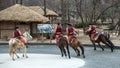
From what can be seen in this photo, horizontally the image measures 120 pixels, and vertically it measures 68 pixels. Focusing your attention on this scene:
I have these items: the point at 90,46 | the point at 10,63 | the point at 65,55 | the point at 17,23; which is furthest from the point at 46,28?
the point at 10,63

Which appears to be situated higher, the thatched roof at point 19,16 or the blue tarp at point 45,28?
the thatched roof at point 19,16

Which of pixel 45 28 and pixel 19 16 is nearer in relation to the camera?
pixel 45 28

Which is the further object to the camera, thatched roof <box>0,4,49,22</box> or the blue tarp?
the blue tarp

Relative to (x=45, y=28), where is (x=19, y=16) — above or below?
above

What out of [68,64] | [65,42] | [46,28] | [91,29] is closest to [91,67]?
[68,64]

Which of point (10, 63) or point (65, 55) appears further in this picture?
point (65, 55)

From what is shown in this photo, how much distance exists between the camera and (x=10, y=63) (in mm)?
16266

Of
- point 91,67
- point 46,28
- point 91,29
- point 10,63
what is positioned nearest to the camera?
point 91,67

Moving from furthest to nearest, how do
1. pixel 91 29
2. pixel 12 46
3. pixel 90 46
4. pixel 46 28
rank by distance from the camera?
pixel 46 28 → pixel 90 46 → pixel 91 29 → pixel 12 46

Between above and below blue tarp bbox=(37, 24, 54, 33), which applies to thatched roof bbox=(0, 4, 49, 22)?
above

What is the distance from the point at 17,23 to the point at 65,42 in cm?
1571

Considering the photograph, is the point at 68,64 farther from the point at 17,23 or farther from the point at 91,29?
the point at 17,23

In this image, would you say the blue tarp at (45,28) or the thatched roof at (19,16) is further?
the blue tarp at (45,28)

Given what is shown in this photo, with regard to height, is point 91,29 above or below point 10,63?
above
